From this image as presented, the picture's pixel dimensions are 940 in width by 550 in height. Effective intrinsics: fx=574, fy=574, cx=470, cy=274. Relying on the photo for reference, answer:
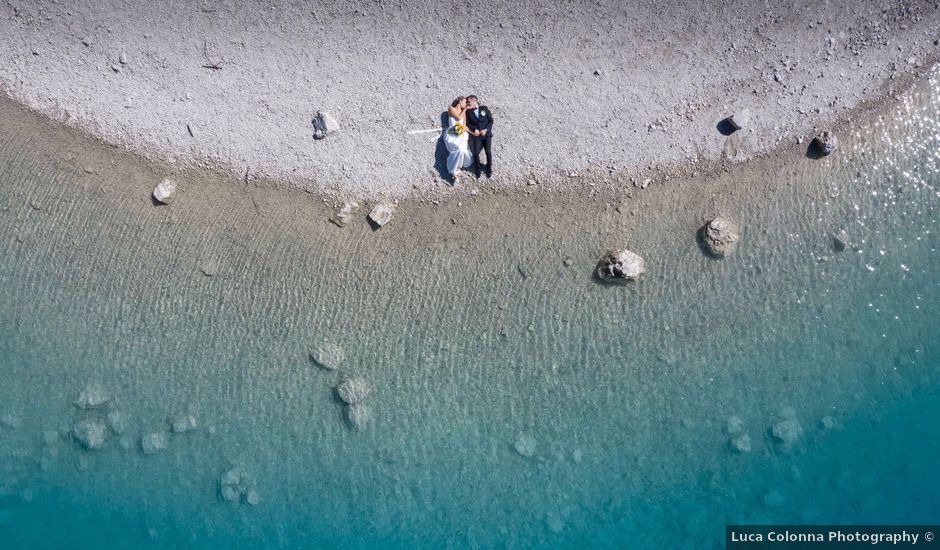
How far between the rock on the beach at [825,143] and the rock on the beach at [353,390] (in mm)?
6187

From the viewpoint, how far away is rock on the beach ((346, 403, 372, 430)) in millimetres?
7172

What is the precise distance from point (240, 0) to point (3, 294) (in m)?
4.71

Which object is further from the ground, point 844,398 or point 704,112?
point 704,112

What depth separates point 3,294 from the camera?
7.19 metres

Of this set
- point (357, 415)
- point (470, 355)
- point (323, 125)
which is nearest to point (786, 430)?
point (470, 355)

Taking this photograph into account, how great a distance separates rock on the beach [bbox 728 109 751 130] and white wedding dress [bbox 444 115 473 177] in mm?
3143

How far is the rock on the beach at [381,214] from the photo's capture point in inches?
276

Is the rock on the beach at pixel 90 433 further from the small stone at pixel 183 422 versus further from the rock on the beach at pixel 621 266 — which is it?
the rock on the beach at pixel 621 266

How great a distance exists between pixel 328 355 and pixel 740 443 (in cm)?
525

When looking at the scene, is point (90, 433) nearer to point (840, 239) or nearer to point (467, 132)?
point (467, 132)

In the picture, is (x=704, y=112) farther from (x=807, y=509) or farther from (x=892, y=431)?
(x=807, y=509)

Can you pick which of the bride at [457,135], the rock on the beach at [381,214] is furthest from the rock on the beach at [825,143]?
the rock on the beach at [381,214]

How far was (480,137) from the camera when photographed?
6.79 m

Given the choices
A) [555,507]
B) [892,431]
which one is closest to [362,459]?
[555,507]
